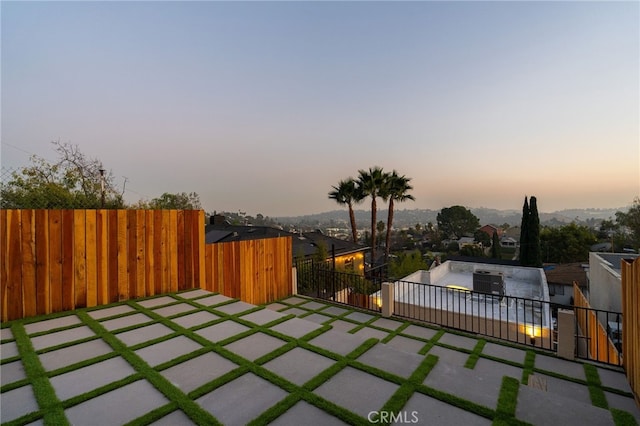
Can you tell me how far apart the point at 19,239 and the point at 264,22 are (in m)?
7.17

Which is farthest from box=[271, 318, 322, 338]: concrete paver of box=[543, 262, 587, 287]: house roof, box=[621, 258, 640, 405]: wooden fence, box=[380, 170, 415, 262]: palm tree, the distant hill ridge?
box=[543, 262, 587, 287]: house roof

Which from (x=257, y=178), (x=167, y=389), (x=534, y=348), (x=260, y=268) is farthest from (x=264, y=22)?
(x=257, y=178)

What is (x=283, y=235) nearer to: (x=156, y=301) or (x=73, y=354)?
(x=156, y=301)

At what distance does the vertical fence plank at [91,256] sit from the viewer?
143 inches

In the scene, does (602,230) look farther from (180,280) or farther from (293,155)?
(180,280)

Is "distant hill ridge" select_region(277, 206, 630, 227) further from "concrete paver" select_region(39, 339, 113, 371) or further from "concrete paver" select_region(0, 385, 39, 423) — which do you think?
"concrete paver" select_region(0, 385, 39, 423)

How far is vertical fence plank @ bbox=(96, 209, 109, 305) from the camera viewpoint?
3.72 m

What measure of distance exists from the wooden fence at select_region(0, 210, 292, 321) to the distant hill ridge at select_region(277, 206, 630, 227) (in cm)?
1287

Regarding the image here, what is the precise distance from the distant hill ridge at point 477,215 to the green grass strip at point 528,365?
12.9 metres

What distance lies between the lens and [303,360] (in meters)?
2.34

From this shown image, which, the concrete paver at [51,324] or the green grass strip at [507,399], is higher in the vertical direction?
the concrete paver at [51,324]

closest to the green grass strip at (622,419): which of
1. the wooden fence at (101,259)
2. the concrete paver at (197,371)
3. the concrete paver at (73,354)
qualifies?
the concrete paver at (197,371)

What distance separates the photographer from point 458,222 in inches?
2184

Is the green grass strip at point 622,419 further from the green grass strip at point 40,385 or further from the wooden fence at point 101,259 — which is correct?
the wooden fence at point 101,259
